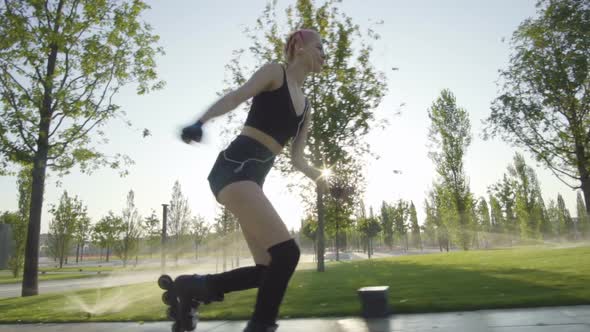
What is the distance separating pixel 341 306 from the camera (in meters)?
5.49

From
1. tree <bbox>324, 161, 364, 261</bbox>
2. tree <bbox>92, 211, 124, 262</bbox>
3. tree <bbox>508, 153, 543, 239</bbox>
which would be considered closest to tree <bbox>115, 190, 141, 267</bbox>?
tree <bbox>92, 211, 124, 262</bbox>

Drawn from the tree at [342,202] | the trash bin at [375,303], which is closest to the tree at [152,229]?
the tree at [342,202]

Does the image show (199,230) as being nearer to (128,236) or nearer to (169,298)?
(128,236)

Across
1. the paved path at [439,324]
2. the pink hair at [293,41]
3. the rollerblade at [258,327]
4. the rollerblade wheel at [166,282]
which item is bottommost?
the paved path at [439,324]

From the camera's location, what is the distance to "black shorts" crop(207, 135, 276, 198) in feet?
7.27


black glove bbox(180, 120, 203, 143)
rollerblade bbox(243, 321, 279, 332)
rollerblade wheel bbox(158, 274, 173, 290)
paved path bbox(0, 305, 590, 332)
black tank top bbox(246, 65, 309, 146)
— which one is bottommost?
paved path bbox(0, 305, 590, 332)

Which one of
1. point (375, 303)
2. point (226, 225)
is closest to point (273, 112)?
point (375, 303)

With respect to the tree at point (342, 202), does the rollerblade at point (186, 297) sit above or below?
below

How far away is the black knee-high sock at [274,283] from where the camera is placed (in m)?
2.09

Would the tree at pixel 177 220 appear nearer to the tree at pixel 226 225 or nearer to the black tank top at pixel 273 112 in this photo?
the tree at pixel 226 225

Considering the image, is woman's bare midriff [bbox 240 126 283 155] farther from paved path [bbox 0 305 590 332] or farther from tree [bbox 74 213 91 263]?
tree [bbox 74 213 91 263]

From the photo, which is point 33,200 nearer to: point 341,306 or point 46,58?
point 46,58

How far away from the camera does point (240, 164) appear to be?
87.6 inches

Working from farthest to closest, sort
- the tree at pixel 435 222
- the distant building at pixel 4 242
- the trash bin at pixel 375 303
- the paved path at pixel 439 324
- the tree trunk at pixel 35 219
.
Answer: the tree at pixel 435 222 < the tree trunk at pixel 35 219 < the distant building at pixel 4 242 < the trash bin at pixel 375 303 < the paved path at pixel 439 324
